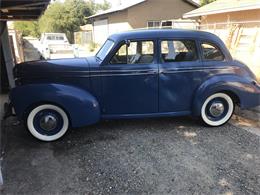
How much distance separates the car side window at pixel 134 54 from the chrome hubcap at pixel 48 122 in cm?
143

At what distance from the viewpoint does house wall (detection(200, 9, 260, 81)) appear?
11.6m

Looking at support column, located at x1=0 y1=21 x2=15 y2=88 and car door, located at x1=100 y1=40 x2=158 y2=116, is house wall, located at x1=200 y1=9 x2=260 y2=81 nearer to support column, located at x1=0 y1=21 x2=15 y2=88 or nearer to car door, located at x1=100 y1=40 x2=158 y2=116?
car door, located at x1=100 y1=40 x2=158 y2=116

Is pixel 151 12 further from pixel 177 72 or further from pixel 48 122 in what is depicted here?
pixel 48 122

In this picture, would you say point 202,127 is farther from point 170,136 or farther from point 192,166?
point 192,166

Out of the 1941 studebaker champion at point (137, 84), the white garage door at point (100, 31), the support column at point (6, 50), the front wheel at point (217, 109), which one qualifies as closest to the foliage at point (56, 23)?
the white garage door at point (100, 31)

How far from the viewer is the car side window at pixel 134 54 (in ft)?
15.6

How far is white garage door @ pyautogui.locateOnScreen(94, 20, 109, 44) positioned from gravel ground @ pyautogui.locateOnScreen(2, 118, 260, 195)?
23031 mm

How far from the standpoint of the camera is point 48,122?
4.49 m

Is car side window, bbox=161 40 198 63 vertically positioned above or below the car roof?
below

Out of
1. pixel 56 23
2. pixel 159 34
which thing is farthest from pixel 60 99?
pixel 56 23

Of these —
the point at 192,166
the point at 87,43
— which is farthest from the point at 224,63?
the point at 87,43

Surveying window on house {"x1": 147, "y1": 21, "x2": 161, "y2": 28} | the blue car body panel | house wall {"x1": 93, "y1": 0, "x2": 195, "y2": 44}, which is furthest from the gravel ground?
window on house {"x1": 147, "y1": 21, "x2": 161, "y2": 28}

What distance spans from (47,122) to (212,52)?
3336mm

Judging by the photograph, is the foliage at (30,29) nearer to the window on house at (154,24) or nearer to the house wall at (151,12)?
the house wall at (151,12)
